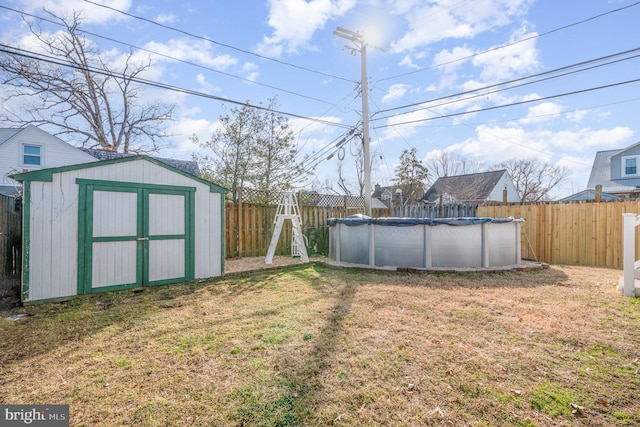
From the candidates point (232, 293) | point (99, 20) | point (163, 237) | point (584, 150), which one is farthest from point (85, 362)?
point (584, 150)

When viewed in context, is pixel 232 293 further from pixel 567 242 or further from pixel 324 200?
pixel 567 242

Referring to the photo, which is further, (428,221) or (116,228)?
(428,221)

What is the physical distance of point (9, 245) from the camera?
5141mm

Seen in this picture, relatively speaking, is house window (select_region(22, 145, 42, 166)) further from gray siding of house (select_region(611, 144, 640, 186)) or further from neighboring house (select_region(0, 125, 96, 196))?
→ gray siding of house (select_region(611, 144, 640, 186))

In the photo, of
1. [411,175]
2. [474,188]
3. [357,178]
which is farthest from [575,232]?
[357,178]

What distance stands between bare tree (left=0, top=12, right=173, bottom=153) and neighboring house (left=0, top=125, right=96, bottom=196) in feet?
5.67

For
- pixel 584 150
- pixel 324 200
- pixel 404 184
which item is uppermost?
pixel 584 150

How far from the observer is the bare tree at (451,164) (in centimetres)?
2938

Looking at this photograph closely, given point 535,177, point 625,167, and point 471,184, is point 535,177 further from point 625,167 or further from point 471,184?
point 625,167

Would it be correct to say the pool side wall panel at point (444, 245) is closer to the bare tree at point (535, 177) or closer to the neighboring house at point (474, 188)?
the neighboring house at point (474, 188)

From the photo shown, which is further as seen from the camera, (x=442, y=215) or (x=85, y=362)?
(x=442, y=215)

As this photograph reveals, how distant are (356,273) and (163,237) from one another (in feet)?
12.7

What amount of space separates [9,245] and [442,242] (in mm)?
7985

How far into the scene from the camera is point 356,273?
6.70m
